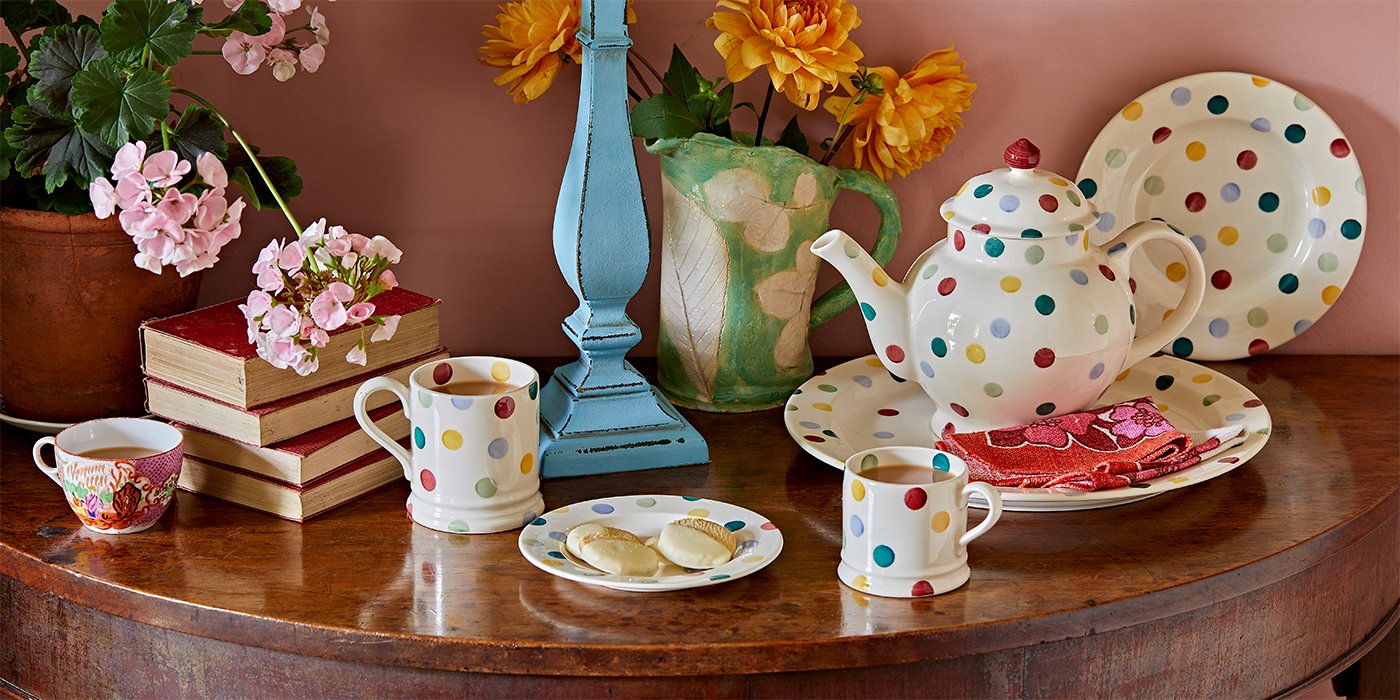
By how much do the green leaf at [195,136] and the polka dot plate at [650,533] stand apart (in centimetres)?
34

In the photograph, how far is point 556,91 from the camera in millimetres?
1153

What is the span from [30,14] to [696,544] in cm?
63

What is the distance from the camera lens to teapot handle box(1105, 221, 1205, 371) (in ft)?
3.19

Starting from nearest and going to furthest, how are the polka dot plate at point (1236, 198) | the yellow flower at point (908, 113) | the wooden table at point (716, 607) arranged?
1. the wooden table at point (716, 607)
2. the yellow flower at point (908, 113)
3. the polka dot plate at point (1236, 198)

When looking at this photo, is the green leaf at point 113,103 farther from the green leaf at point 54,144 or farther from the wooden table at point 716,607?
the wooden table at point 716,607

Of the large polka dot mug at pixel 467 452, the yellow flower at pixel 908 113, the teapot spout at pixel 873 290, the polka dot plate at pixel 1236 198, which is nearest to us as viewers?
the large polka dot mug at pixel 467 452

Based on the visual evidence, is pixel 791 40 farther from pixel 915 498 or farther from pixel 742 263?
pixel 915 498

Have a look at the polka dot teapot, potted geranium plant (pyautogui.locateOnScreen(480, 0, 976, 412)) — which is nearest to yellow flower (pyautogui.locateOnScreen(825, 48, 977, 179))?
potted geranium plant (pyautogui.locateOnScreen(480, 0, 976, 412))

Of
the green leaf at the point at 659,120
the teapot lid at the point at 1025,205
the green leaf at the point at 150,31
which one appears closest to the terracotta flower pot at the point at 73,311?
the green leaf at the point at 150,31

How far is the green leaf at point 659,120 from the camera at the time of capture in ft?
3.36

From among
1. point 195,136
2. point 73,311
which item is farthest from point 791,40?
point 73,311

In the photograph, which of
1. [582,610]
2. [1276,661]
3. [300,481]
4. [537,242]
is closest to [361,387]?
[300,481]

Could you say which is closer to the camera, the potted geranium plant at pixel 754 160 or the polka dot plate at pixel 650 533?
the polka dot plate at pixel 650 533

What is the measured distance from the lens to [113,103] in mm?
874
